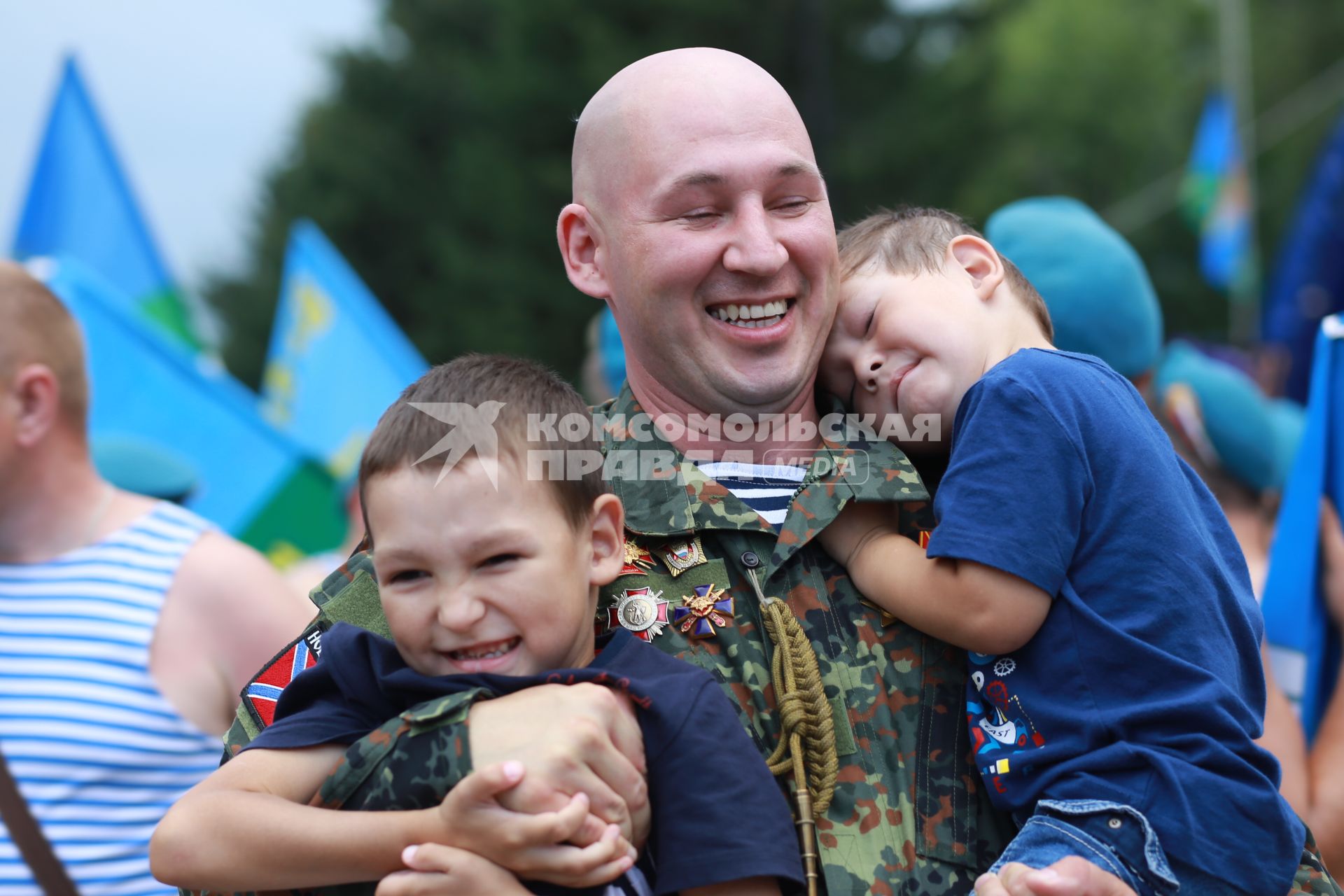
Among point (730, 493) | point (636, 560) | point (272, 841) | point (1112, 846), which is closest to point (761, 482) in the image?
point (730, 493)

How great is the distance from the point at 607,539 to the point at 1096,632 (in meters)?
0.81

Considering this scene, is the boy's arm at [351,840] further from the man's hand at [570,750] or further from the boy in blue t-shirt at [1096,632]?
the boy in blue t-shirt at [1096,632]

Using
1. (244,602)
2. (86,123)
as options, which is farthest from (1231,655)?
(86,123)

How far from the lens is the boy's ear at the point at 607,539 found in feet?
7.27

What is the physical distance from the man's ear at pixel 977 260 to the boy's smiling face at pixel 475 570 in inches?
38.3

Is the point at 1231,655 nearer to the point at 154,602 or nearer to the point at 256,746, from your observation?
the point at 256,746

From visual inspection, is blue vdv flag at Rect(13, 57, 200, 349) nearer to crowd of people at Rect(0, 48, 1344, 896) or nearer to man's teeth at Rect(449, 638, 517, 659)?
crowd of people at Rect(0, 48, 1344, 896)

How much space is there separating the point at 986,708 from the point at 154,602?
2.24 m

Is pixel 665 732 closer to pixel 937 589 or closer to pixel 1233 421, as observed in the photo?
pixel 937 589

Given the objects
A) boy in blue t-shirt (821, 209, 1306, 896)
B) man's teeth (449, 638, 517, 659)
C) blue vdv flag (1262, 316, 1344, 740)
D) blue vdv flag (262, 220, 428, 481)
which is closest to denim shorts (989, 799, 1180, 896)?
boy in blue t-shirt (821, 209, 1306, 896)

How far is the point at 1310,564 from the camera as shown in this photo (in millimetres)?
3543

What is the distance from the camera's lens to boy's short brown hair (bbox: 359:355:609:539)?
2088 mm

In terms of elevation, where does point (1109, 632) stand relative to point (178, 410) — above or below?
below

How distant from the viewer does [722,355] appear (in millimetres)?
2666
